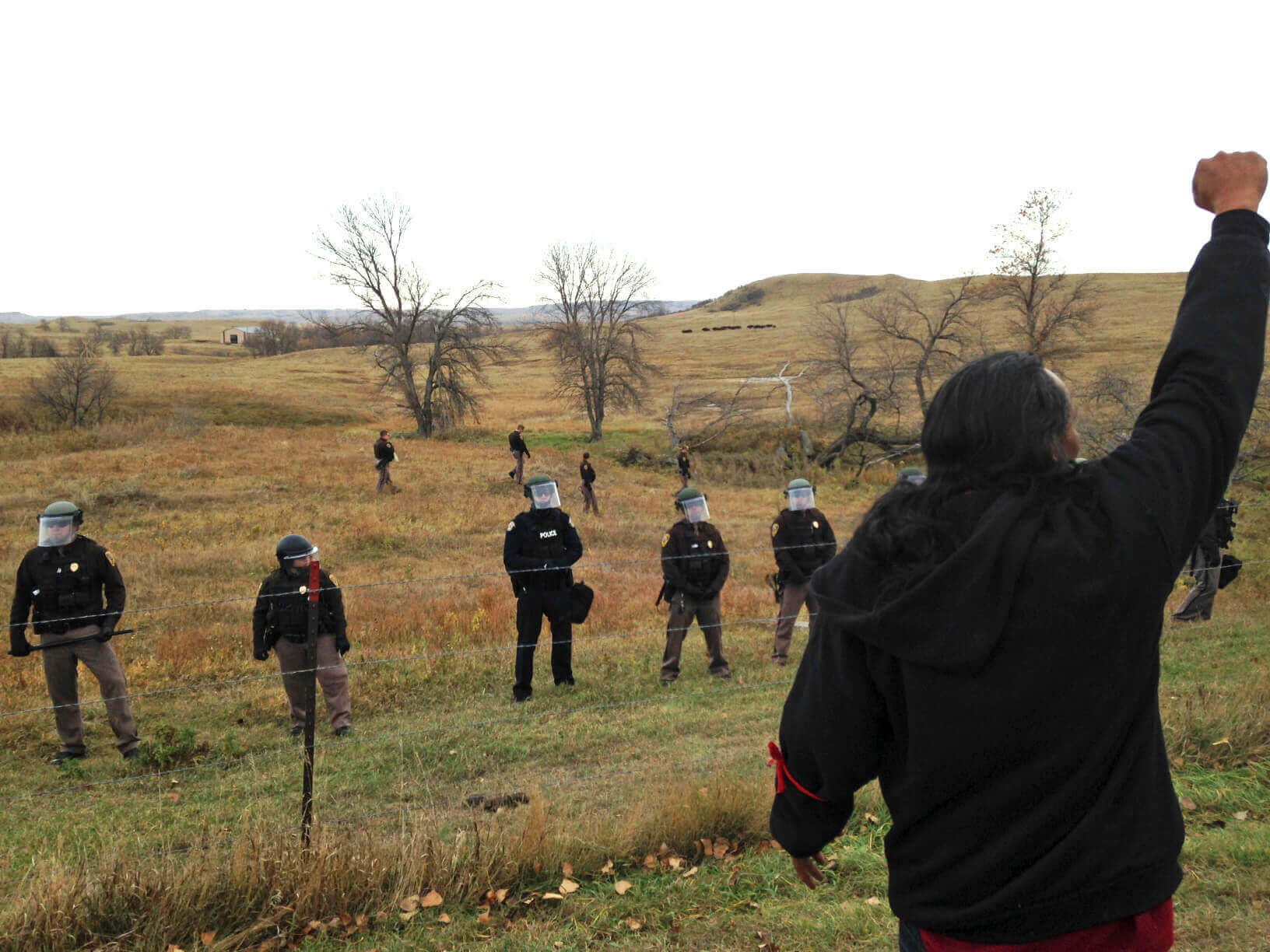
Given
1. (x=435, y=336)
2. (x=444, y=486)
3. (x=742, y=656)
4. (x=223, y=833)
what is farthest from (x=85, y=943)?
(x=435, y=336)

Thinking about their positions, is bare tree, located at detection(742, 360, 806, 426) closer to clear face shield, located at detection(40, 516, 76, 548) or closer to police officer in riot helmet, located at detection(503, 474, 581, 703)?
police officer in riot helmet, located at detection(503, 474, 581, 703)

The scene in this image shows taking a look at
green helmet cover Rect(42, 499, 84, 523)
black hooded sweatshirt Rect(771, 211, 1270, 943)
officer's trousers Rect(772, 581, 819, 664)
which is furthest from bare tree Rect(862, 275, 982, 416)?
black hooded sweatshirt Rect(771, 211, 1270, 943)

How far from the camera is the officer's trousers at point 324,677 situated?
27.6 ft

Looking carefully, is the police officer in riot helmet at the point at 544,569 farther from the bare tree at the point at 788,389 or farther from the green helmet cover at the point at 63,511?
the bare tree at the point at 788,389

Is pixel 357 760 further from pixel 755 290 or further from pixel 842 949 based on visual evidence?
pixel 755 290

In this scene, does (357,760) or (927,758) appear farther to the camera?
(357,760)

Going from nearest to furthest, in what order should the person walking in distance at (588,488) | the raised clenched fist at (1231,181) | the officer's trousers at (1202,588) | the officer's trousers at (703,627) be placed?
the raised clenched fist at (1231,181) → the officer's trousers at (703,627) → the officer's trousers at (1202,588) → the person walking in distance at (588,488)

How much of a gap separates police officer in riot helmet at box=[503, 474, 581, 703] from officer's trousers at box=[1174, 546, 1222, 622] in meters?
7.43

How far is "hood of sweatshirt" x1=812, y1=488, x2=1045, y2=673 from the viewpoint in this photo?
64.5 inches

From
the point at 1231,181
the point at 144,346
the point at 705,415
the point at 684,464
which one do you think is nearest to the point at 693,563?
the point at 1231,181

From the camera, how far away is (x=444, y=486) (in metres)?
27.8

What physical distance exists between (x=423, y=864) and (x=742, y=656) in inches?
281

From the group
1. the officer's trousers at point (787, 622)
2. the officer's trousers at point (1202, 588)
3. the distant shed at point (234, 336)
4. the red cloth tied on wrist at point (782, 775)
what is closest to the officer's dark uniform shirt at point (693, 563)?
the officer's trousers at point (787, 622)

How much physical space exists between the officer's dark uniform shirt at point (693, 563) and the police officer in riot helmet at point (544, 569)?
1049 millimetres
